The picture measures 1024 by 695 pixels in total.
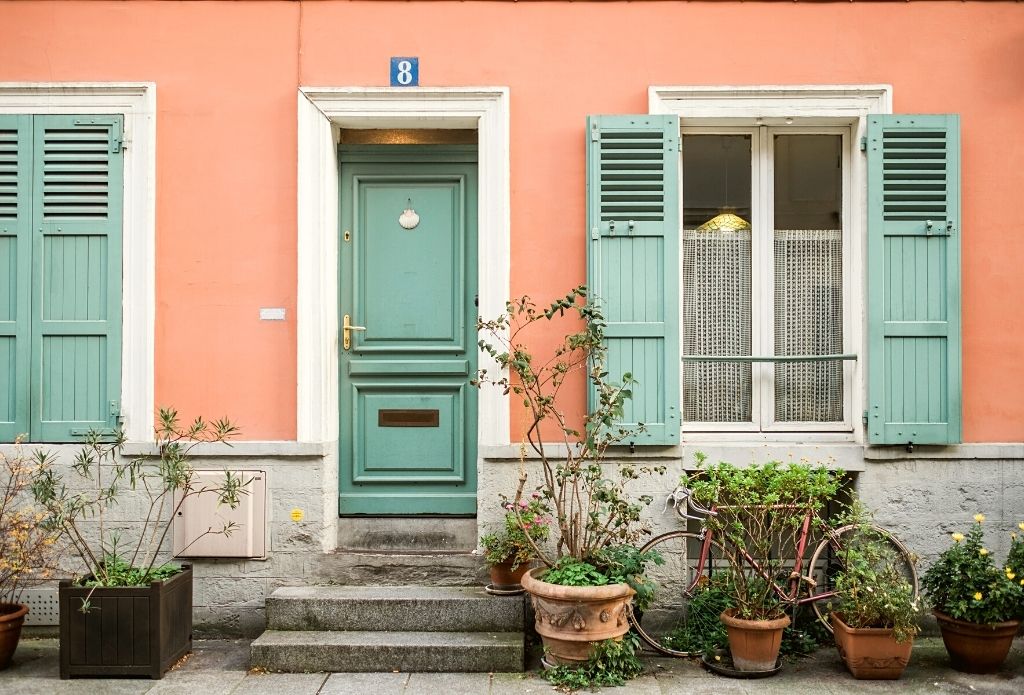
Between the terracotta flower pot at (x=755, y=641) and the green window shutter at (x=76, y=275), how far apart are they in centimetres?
384

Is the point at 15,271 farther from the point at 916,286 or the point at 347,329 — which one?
the point at 916,286

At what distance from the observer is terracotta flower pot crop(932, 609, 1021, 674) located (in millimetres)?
4809

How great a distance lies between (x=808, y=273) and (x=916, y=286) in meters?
0.63

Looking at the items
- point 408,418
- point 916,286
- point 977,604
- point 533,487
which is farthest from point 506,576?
point 916,286

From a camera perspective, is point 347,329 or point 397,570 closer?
point 397,570

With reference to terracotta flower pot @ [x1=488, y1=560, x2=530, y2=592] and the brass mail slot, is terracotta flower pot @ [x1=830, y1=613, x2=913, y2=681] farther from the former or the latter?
the brass mail slot

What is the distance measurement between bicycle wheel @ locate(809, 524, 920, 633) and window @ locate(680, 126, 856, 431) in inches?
27.3

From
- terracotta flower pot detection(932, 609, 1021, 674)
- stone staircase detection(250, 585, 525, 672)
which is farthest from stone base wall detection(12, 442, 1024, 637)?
terracotta flower pot detection(932, 609, 1021, 674)

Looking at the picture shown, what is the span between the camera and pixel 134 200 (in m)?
5.54

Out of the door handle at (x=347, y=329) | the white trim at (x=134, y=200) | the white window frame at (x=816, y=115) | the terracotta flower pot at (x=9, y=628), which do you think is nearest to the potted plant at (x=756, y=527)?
the white window frame at (x=816, y=115)

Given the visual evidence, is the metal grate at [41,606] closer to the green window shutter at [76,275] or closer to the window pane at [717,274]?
the green window shutter at [76,275]

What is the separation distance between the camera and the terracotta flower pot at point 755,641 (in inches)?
188

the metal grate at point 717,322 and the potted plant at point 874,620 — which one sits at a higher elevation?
the metal grate at point 717,322

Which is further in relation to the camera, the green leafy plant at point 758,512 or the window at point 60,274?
the window at point 60,274
